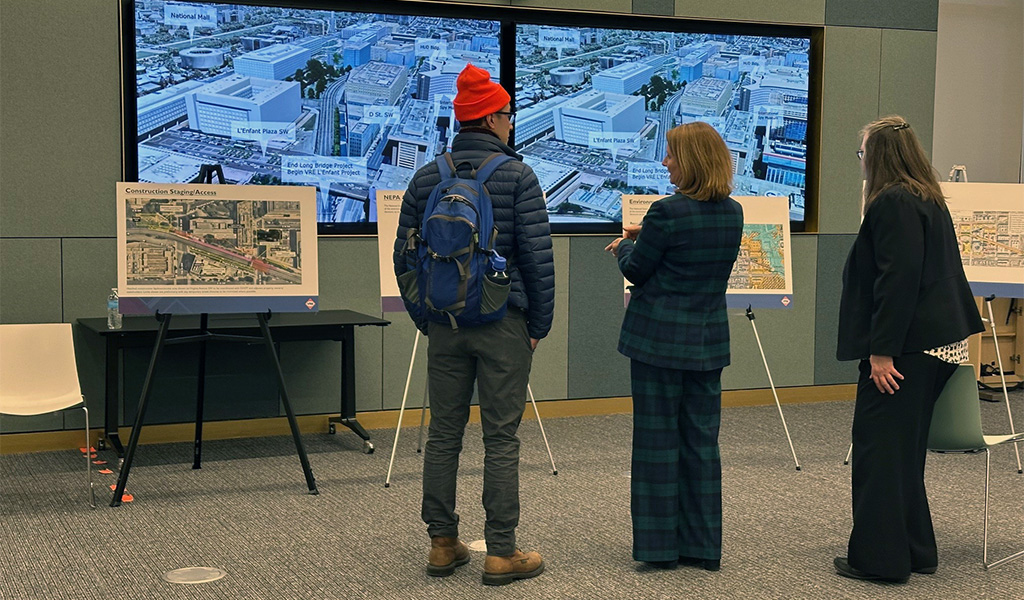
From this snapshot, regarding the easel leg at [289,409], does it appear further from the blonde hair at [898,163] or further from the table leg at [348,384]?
the blonde hair at [898,163]

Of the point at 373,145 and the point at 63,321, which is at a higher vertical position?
the point at 373,145

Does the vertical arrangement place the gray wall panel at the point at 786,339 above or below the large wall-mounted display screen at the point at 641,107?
below

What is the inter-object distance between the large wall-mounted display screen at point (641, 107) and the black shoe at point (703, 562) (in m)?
3.20

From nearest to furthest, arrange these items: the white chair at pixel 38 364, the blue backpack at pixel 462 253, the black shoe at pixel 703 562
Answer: the blue backpack at pixel 462 253
the black shoe at pixel 703 562
the white chair at pixel 38 364

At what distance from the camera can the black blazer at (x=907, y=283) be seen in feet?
11.3

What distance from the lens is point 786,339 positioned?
7211 mm

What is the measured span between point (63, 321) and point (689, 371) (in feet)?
11.6

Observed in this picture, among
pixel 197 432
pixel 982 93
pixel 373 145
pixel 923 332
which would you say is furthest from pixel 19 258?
pixel 982 93

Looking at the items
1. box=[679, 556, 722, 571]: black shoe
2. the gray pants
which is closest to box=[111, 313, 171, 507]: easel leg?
the gray pants

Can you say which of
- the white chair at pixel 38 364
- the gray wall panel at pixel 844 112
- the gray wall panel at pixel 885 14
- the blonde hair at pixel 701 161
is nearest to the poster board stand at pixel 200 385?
the white chair at pixel 38 364

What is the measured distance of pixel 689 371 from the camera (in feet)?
12.0

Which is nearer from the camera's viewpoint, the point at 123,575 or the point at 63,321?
the point at 123,575

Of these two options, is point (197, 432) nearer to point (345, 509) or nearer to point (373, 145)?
point (345, 509)

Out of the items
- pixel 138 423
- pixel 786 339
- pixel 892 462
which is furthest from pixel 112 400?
pixel 786 339
